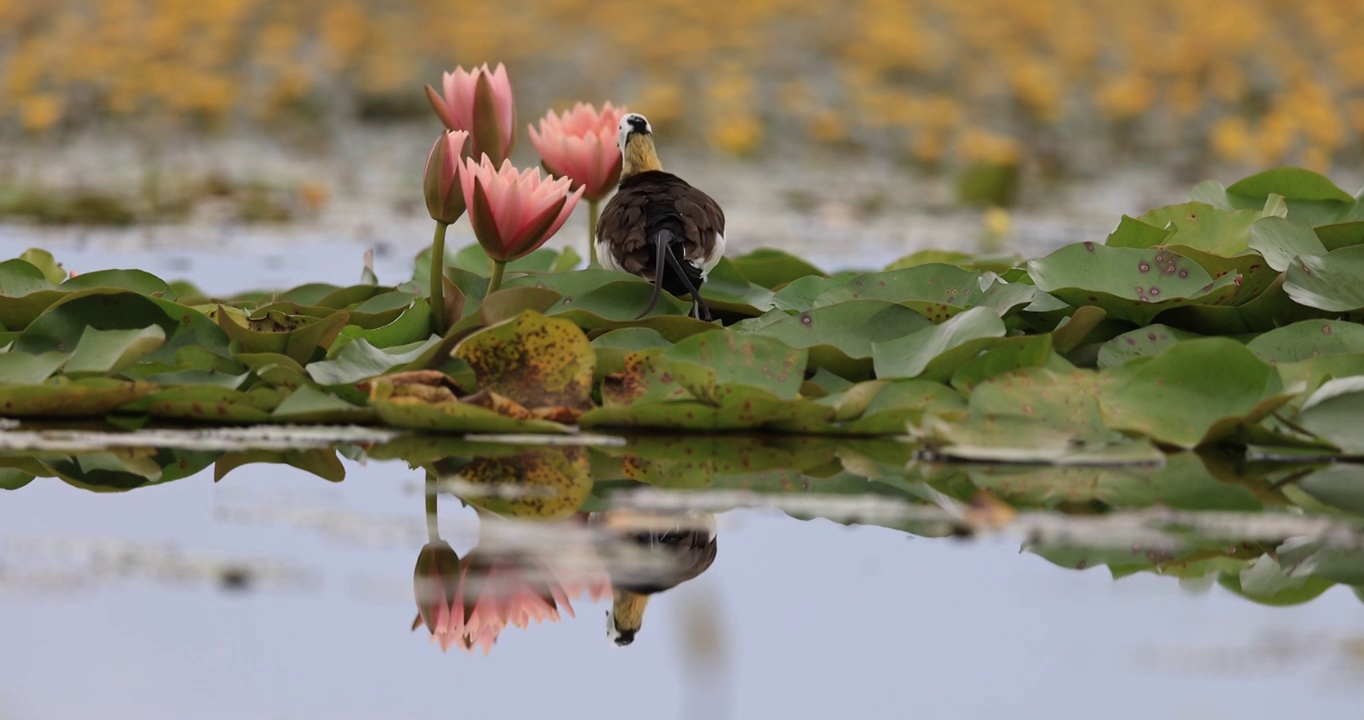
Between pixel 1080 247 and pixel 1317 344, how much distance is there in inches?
15.9

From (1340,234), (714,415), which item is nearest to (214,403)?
(714,415)

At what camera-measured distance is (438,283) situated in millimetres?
2523

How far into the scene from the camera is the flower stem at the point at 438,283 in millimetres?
2467

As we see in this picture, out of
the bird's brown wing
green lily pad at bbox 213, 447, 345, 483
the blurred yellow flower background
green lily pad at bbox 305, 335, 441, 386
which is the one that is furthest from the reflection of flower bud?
the blurred yellow flower background

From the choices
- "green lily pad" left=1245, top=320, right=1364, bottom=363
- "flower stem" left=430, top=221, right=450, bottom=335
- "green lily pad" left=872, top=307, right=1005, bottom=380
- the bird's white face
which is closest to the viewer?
"green lily pad" left=872, top=307, right=1005, bottom=380

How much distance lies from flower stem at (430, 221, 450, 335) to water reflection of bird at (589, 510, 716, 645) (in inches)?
34.8

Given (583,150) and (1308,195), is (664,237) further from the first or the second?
(1308,195)

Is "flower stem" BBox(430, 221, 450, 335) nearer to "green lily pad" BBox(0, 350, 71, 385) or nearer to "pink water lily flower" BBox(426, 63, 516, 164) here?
"pink water lily flower" BBox(426, 63, 516, 164)

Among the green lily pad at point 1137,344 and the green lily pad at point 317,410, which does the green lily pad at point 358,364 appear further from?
the green lily pad at point 1137,344

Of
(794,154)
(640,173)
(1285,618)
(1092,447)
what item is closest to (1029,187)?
(794,154)

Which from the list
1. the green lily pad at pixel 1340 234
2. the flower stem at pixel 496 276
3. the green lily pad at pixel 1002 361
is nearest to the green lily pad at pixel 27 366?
the flower stem at pixel 496 276

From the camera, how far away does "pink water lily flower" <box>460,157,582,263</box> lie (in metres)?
2.35

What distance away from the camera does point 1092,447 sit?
2006 mm

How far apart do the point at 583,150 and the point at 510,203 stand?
1.73 ft
